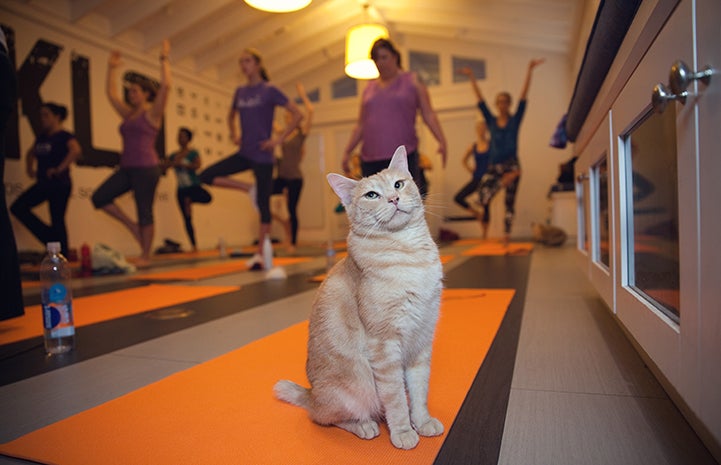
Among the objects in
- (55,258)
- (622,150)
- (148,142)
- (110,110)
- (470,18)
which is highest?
(470,18)

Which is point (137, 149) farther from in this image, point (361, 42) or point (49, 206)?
point (361, 42)

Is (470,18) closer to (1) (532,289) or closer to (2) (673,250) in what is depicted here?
(1) (532,289)

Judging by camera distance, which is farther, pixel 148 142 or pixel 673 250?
pixel 148 142

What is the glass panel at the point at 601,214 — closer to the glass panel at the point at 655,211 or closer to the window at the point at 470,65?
the glass panel at the point at 655,211

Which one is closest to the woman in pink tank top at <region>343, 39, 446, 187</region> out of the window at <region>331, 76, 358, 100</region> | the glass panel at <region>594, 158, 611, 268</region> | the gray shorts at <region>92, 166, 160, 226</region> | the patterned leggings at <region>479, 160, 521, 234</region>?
the glass panel at <region>594, 158, 611, 268</region>

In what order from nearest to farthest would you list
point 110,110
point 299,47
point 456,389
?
point 456,389 < point 110,110 < point 299,47

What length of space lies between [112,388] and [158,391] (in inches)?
6.1

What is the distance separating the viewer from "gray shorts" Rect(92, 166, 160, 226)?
4.41 metres

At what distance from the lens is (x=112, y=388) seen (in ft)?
4.09

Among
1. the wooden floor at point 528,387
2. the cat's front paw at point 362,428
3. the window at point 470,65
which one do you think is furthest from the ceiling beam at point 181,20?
the cat's front paw at point 362,428

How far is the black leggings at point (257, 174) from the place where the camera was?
4.17m


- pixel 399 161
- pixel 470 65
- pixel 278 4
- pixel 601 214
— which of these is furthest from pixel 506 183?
pixel 399 161

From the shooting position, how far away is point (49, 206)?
4758mm

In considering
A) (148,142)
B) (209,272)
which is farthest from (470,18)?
(209,272)
